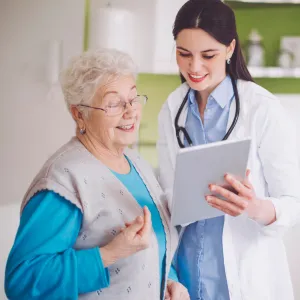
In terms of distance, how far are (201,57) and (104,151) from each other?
406 mm

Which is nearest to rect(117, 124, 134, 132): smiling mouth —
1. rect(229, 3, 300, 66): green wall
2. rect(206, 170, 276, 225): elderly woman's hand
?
rect(206, 170, 276, 225): elderly woman's hand

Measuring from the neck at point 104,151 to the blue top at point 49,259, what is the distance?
18cm

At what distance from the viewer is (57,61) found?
2318 millimetres

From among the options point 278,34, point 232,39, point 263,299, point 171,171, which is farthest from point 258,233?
point 278,34

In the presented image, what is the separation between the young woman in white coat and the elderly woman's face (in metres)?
0.26

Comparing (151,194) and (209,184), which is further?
(151,194)

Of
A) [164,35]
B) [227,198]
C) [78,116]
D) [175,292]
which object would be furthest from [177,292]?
[164,35]

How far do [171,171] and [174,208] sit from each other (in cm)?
39

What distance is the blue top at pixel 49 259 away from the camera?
1.08 m

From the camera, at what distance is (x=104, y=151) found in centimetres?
128

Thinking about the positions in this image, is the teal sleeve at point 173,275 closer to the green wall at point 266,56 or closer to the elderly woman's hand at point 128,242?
the elderly woman's hand at point 128,242

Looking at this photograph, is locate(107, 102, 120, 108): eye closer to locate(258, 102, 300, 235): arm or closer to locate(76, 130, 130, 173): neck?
locate(76, 130, 130, 173): neck

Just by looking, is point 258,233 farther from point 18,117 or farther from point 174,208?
point 18,117

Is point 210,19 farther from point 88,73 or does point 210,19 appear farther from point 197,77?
point 88,73
